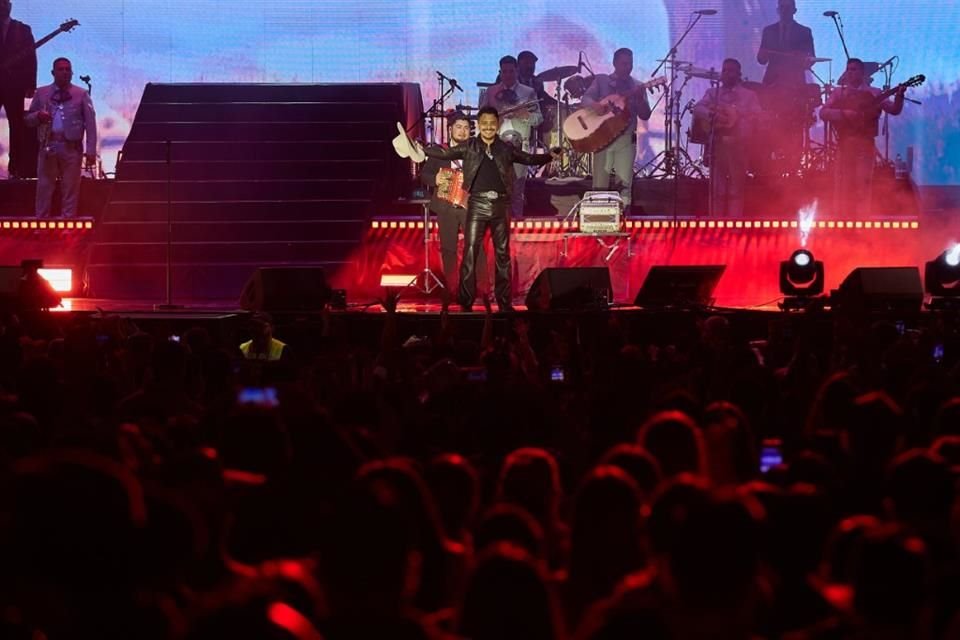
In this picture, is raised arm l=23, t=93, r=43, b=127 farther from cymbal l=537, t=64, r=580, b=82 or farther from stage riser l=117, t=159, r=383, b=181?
cymbal l=537, t=64, r=580, b=82

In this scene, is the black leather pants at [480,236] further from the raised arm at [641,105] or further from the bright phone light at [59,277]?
the bright phone light at [59,277]

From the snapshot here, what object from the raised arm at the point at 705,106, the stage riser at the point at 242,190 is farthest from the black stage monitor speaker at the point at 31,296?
the raised arm at the point at 705,106

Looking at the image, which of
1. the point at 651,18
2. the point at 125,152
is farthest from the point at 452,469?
the point at 651,18

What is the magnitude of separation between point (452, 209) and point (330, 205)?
101 inches

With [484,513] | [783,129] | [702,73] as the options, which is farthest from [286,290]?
[484,513]

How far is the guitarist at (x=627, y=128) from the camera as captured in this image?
16.3m

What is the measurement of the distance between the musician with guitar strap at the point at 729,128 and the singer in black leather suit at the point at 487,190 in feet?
15.1

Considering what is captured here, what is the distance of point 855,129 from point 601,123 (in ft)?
10.2

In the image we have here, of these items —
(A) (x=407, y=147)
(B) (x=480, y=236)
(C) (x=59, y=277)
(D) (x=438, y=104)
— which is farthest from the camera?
(D) (x=438, y=104)

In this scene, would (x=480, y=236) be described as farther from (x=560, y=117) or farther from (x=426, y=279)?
(x=560, y=117)

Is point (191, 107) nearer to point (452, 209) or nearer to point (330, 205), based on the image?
point (330, 205)

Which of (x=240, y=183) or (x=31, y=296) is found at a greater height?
(x=240, y=183)

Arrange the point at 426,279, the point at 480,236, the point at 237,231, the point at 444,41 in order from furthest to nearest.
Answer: the point at 444,41, the point at 237,231, the point at 426,279, the point at 480,236

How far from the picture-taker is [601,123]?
638 inches
